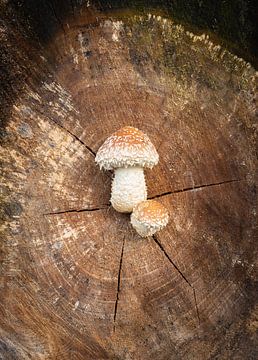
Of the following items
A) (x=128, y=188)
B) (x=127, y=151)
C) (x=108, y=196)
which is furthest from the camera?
(x=108, y=196)

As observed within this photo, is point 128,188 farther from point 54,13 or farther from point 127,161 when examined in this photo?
point 54,13

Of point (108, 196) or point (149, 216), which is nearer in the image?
point (149, 216)

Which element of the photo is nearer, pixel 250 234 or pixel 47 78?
pixel 47 78

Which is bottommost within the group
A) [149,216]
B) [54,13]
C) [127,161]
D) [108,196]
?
[149,216]

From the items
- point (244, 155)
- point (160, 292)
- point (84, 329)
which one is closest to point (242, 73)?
point (244, 155)

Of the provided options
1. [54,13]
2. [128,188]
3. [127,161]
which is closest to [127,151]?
[127,161]

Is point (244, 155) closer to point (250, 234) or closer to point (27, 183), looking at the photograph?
point (250, 234)

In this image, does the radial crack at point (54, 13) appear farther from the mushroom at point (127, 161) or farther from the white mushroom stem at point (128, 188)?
the white mushroom stem at point (128, 188)
